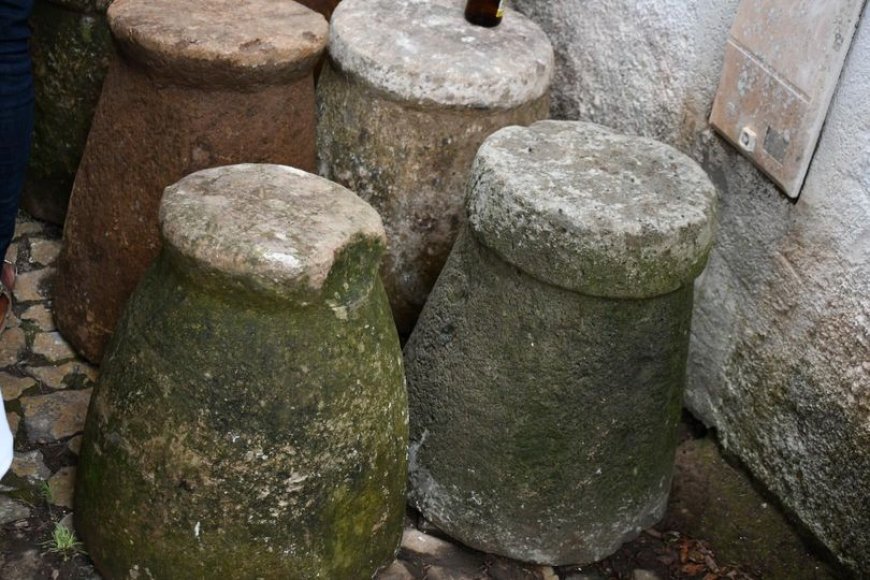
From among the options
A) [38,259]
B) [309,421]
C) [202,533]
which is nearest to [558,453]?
[309,421]

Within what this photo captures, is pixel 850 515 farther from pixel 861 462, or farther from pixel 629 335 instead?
pixel 629 335

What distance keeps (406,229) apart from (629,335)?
0.68 m

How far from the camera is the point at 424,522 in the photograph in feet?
8.79

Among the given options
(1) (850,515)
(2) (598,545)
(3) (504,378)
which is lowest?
(2) (598,545)

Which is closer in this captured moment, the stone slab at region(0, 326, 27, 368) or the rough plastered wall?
the rough plastered wall

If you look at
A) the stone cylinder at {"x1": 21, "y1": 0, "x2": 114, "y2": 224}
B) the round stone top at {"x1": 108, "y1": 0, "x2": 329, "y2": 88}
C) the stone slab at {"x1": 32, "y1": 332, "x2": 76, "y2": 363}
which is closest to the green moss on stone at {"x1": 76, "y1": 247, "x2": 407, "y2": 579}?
the round stone top at {"x1": 108, "y1": 0, "x2": 329, "y2": 88}

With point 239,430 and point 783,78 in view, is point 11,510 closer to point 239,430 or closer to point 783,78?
point 239,430

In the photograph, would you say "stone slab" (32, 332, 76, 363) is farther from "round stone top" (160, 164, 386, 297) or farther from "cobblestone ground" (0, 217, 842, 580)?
"round stone top" (160, 164, 386, 297)

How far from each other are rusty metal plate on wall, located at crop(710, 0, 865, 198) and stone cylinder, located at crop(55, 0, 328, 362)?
0.84 metres

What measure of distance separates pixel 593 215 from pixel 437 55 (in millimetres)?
632

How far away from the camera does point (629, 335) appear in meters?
2.41

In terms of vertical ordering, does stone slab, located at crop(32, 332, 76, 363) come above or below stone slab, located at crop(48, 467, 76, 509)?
above

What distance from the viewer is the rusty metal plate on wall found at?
2400 mm

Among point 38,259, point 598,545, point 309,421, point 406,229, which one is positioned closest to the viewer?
point 309,421
